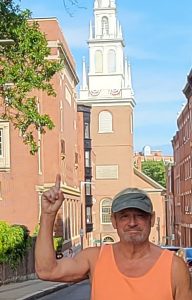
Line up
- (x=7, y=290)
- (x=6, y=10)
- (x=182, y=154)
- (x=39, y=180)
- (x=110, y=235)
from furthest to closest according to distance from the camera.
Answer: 1. (x=110, y=235)
2. (x=182, y=154)
3. (x=39, y=180)
4. (x=7, y=290)
5. (x=6, y=10)

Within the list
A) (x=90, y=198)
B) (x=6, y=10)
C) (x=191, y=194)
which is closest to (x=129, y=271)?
→ (x=6, y=10)

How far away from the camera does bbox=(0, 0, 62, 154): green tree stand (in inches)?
989

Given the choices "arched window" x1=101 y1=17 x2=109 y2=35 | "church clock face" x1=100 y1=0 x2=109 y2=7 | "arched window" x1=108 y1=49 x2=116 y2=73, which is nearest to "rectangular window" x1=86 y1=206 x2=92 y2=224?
"arched window" x1=108 y1=49 x2=116 y2=73

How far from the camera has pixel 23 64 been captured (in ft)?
85.4

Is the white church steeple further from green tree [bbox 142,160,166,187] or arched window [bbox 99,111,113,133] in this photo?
green tree [bbox 142,160,166,187]

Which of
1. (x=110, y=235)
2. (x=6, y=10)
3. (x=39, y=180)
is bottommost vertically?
(x=110, y=235)

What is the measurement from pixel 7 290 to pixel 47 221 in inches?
991

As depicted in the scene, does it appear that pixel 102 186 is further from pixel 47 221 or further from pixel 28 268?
pixel 47 221

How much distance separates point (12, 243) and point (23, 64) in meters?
9.60

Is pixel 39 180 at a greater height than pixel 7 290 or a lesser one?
greater

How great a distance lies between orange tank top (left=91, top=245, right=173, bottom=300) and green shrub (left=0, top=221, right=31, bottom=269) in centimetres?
2728

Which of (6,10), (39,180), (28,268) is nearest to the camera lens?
(6,10)

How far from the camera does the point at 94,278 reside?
4570 mm

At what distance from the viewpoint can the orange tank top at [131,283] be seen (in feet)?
14.4
